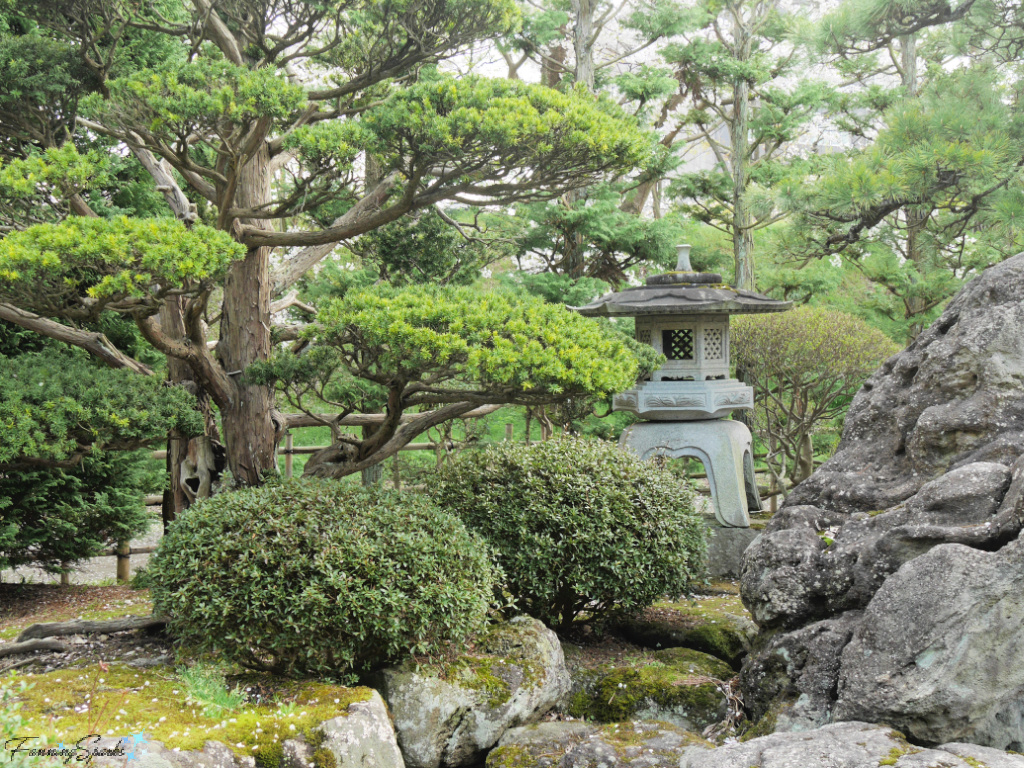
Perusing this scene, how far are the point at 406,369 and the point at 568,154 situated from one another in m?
1.55

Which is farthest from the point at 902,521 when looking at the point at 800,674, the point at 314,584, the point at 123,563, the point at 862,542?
the point at 123,563

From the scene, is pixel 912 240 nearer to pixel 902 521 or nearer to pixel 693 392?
pixel 693 392

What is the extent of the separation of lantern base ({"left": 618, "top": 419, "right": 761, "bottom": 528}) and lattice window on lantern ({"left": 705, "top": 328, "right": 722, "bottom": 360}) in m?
0.60

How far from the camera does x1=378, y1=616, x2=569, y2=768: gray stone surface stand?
3.87 metres

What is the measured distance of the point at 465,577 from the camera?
13.8 feet

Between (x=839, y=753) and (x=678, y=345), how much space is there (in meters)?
4.84

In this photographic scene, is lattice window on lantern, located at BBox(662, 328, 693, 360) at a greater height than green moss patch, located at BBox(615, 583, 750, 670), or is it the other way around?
lattice window on lantern, located at BBox(662, 328, 693, 360)

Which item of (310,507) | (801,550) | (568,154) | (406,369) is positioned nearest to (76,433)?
(310,507)

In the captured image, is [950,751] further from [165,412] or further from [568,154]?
[165,412]

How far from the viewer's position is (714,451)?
282 inches

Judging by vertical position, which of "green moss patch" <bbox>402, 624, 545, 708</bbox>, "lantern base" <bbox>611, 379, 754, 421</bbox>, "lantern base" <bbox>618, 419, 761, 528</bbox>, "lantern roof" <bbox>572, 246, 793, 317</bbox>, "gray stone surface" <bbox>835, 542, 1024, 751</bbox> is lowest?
"green moss patch" <bbox>402, 624, 545, 708</bbox>
